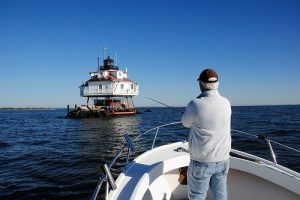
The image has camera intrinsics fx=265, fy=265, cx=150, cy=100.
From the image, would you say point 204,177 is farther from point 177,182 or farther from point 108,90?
point 108,90

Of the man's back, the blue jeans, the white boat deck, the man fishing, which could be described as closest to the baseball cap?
the man fishing

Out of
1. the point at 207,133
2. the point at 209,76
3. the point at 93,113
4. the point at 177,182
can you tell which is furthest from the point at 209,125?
the point at 93,113

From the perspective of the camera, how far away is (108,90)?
5047 cm

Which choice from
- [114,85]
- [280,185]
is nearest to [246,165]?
[280,185]

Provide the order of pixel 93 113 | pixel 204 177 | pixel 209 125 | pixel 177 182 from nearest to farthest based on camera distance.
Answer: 1. pixel 209 125
2. pixel 204 177
3. pixel 177 182
4. pixel 93 113

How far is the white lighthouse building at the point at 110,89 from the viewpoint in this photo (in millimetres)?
50438

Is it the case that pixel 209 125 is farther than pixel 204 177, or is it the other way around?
pixel 204 177

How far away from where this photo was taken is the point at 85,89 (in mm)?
52625

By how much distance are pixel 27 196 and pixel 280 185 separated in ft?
24.1

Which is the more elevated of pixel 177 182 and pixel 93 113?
pixel 93 113

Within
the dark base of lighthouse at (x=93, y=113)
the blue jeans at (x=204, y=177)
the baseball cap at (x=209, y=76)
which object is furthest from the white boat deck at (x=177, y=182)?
the dark base of lighthouse at (x=93, y=113)

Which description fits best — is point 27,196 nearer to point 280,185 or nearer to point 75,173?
point 75,173

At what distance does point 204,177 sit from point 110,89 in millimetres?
48104

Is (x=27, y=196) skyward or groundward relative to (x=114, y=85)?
groundward
